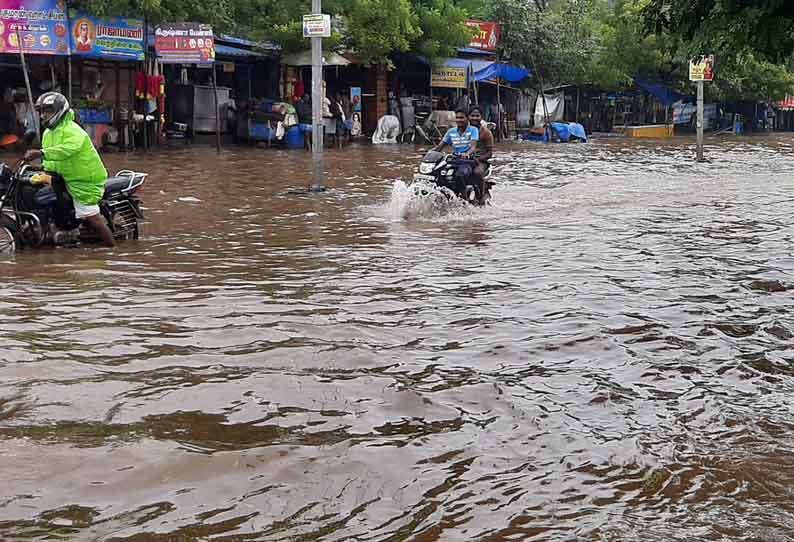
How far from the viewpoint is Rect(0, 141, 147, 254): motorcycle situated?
29.4 ft

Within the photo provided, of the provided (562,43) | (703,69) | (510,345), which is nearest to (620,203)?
(703,69)

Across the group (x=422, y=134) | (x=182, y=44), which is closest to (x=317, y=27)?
(x=182, y=44)

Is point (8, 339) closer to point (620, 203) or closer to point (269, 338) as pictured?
point (269, 338)

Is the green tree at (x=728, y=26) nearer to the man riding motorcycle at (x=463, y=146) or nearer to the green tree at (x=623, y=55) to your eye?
the man riding motorcycle at (x=463, y=146)

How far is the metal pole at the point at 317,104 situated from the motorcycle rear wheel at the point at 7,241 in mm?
6608

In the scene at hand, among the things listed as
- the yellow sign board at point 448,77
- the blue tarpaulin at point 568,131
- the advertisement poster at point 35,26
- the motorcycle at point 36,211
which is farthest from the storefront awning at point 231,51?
the motorcycle at point 36,211

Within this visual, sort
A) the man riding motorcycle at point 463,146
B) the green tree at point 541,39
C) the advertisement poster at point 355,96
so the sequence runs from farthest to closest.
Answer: the green tree at point 541,39, the advertisement poster at point 355,96, the man riding motorcycle at point 463,146

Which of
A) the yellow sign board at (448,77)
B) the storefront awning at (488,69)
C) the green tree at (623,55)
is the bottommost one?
the yellow sign board at (448,77)

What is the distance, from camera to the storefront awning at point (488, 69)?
3132 centimetres

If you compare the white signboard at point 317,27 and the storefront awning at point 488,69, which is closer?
the white signboard at point 317,27

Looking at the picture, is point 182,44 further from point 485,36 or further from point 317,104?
point 485,36

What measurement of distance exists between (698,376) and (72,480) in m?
3.49

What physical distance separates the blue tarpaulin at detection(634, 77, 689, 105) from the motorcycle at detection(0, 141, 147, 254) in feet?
124

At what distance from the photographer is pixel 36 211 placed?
919 centimetres
